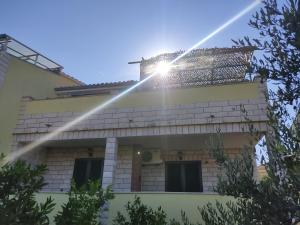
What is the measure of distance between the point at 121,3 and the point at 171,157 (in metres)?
5.65

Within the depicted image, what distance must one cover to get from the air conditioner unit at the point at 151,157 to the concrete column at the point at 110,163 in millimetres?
1815

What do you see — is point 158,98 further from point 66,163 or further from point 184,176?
point 66,163

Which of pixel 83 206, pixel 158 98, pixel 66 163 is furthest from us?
pixel 66 163

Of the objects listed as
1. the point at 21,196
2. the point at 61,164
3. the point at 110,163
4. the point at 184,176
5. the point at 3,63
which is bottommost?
the point at 21,196

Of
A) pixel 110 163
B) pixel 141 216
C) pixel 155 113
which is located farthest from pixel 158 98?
pixel 141 216

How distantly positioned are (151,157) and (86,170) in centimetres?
245

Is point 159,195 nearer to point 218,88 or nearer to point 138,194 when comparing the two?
point 138,194

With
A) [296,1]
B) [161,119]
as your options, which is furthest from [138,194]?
[296,1]

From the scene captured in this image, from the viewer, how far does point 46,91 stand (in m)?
11.9

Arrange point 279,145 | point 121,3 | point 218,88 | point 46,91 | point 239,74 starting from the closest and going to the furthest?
point 279,145 → point 121,3 → point 218,88 → point 239,74 → point 46,91

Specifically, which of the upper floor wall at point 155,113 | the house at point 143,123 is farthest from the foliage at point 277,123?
the upper floor wall at point 155,113

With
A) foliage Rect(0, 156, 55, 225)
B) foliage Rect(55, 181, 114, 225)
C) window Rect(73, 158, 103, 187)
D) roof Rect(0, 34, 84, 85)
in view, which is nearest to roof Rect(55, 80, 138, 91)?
roof Rect(0, 34, 84, 85)

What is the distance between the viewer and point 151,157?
10.1 m

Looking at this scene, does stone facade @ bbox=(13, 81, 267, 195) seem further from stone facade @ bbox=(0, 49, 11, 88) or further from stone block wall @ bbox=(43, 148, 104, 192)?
stone facade @ bbox=(0, 49, 11, 88)
